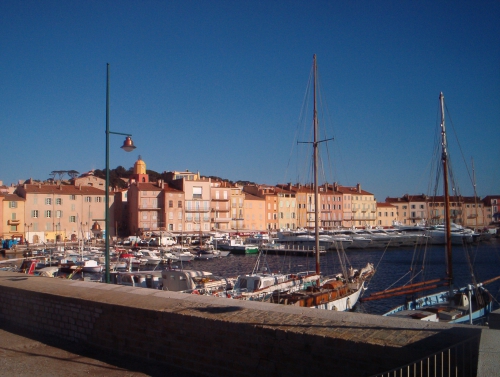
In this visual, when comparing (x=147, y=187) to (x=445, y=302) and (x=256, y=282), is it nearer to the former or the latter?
(x=256, y=282)

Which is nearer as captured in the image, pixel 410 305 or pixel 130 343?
pixel 130 343

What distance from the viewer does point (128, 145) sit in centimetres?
1309

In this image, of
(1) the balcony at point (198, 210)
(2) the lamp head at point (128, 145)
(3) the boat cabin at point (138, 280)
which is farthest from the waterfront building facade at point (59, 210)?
(2) the lamp head at point (128, 145)

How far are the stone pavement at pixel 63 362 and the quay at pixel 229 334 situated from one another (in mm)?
78

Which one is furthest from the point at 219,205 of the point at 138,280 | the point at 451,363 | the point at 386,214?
the point at 451,363

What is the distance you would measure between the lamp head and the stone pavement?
5.04 m

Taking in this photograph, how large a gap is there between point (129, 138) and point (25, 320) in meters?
5.20

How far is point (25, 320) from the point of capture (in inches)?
470

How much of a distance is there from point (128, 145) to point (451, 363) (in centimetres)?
985

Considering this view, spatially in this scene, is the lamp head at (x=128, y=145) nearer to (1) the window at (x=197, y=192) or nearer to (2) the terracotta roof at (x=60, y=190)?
(2) the terracotta roof at (x=60, y=190)

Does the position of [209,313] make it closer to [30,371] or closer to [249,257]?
[30,371]

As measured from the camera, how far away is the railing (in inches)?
211

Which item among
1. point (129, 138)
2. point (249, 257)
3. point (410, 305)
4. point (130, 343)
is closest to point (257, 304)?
point (130, 343)

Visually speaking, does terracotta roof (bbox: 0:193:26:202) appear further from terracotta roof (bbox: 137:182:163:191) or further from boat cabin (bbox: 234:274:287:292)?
boat cabin (bbox: 234:274:287:292)
